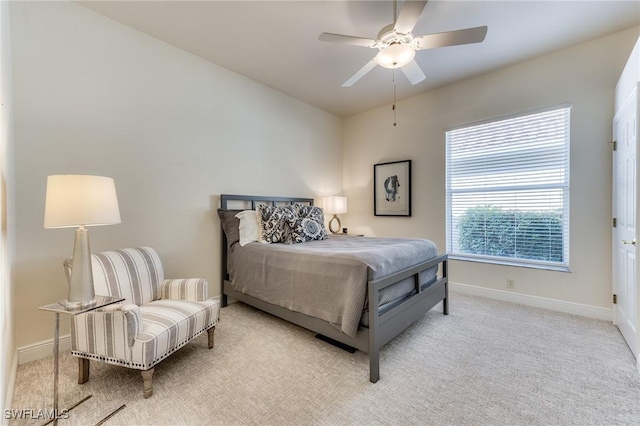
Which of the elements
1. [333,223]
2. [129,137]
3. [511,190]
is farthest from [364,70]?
[333,223]

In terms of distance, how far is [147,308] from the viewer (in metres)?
1.98

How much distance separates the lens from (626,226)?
2262 millimetres

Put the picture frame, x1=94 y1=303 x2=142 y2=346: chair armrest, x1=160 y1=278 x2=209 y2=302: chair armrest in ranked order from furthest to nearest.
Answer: the picture frame
x1=160 y1=278 x2=209 y2=302: chair armrest
x1=94 y1=303 x2=142 y2=346: chair armrest

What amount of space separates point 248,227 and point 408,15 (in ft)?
7.90

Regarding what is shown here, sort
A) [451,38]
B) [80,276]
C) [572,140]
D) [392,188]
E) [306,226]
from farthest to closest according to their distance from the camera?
[392,188]
[306,226]
[572,140]
[451,38]
[80,276]

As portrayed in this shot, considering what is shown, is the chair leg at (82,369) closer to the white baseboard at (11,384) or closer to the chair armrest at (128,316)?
the white baseboard at (11,384)

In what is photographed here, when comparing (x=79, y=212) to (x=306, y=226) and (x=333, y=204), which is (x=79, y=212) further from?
(x=333, y=204)

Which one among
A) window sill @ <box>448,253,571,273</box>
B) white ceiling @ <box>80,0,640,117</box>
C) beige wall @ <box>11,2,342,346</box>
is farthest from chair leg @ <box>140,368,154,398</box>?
window sill @ <box>448,253,571,273</box>

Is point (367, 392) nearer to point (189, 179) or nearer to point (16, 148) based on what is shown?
point (189, 179)

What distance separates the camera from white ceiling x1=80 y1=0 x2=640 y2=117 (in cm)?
228

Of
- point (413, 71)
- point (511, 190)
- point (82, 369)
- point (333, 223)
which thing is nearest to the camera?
point (82, 369)

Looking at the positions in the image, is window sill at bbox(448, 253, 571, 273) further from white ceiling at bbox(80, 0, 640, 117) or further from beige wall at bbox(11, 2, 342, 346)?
beige wall at bbox(11, 2, 342, 346)

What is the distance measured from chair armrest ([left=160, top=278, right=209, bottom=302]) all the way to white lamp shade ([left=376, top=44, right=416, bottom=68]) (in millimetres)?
2358

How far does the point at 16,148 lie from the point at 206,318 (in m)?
1.91
